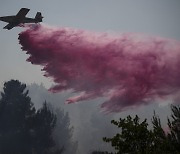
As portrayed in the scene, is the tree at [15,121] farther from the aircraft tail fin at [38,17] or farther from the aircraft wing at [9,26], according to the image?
the aircraft wing at [9,26]

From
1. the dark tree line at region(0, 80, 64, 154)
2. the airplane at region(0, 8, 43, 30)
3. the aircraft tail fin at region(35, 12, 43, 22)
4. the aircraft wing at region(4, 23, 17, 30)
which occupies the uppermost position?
the aircraft tail fin at region(35, 12, 43, 22)

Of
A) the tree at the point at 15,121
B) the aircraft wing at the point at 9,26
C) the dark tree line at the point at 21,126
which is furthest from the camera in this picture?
the dark tree line at the point at 21,126

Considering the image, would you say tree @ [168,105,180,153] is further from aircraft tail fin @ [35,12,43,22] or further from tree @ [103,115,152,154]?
aircraft tail fin @ [35,12,43,22]

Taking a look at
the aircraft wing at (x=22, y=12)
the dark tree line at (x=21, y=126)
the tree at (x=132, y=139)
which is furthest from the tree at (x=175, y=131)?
the dark tree line at (x=21, y=126)

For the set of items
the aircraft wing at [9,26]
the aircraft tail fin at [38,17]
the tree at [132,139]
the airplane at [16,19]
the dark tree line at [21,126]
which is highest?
the aircraft tail fin at [38,17]

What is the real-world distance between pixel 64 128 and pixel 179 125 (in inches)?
2824

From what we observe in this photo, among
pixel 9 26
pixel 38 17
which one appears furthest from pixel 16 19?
pixel 38 17

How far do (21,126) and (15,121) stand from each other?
178 centimetres

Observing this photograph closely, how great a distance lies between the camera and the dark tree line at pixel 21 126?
53438mm

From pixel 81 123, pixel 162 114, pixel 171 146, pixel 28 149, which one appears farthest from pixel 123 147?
pixel 162 114

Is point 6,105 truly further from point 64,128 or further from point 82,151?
point 82,151

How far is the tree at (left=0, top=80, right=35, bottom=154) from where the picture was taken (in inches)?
2087

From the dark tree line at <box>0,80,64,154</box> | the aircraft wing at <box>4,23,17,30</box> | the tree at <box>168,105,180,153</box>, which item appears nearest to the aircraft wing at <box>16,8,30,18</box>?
the aircraft wing at <box>4,23,17,30</box>

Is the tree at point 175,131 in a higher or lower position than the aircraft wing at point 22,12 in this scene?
lower
